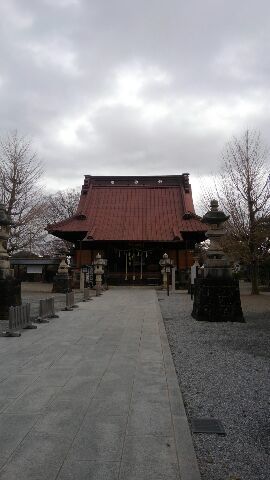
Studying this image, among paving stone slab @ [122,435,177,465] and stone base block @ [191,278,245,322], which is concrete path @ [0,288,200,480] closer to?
paving stone slab @ [122,435,177,465]

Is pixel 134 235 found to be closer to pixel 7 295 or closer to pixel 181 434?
pixel 7 295

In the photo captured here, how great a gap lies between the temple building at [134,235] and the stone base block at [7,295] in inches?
629

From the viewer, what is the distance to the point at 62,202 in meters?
48.7

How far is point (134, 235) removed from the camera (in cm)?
2880

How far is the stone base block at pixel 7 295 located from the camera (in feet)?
38.0

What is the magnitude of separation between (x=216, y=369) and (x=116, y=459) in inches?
128

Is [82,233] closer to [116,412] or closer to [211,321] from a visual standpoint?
[211,321]

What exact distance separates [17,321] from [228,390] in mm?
5496

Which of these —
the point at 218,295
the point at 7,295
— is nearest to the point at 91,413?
the point at 218,295

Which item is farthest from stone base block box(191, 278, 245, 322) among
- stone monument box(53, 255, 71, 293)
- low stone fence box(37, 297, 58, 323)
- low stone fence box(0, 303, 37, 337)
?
stone monument box(53, 255, 71, 293)

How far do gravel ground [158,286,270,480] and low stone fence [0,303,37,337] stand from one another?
10.9 feet

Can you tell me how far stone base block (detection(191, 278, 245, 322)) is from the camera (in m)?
11.1

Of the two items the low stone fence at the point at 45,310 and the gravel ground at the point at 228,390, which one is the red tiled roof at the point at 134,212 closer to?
the low stone fence at the point at 45,310

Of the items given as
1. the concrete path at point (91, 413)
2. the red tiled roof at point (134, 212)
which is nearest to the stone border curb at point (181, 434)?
the concrete path at point (91, 413)
